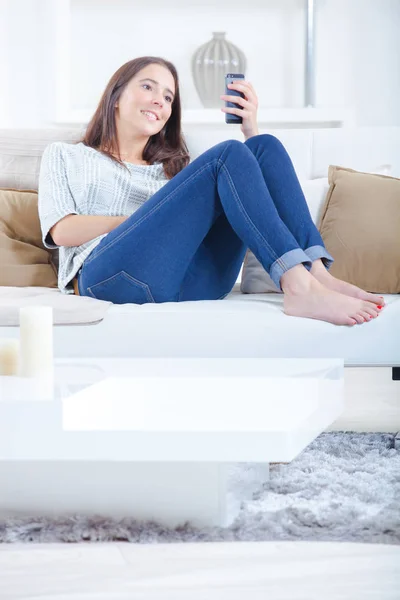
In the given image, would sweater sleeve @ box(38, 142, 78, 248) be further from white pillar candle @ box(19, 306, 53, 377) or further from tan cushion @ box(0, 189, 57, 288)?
white pillar candle @ box(19, 306, 53, 377)

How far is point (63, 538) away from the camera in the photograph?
4.50ft

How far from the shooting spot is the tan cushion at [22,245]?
2.44 metres

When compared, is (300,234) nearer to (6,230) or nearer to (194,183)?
(194,183)

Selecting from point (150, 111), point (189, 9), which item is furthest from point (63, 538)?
point (189, 9)

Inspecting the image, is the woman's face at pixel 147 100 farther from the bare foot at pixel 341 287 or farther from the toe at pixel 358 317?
the toe at pixel 358 317

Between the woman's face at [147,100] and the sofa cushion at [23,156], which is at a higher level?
the woman's face at [147,100]

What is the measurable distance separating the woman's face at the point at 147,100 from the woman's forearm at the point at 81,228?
40 cm

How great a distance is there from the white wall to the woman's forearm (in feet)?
9.37

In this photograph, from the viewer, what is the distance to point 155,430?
1.07 meters

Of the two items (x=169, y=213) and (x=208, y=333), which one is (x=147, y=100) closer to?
(x=169, y=213)

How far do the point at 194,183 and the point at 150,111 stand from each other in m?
0.57

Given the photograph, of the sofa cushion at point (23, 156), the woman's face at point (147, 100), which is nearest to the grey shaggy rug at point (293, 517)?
the woman's face at point (147, 100)

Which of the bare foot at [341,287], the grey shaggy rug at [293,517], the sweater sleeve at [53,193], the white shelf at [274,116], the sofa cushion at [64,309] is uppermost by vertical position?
the white shelf at [274,116]

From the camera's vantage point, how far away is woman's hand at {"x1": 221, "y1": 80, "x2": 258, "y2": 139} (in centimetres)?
236
